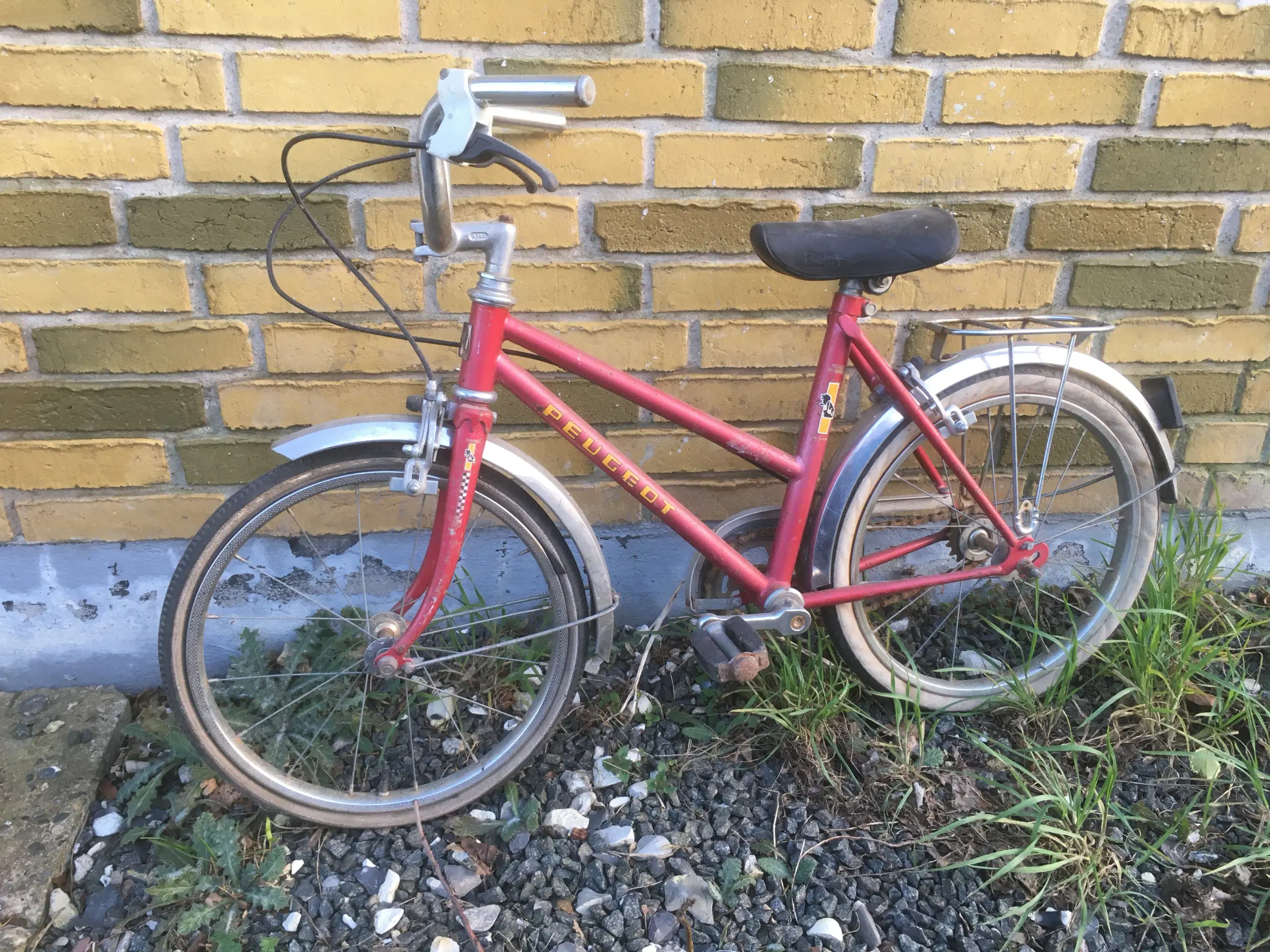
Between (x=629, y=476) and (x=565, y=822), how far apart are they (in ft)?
2.37

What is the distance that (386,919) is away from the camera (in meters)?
1.51

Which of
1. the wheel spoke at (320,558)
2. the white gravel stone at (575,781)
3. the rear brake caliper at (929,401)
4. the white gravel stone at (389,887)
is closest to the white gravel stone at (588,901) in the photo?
the white gravel stone at (575,781)

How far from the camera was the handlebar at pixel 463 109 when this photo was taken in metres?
1.20

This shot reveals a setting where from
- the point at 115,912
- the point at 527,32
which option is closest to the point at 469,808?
the point at 115,912

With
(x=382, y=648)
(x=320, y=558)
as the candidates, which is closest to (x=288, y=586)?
(x=320, y=558)

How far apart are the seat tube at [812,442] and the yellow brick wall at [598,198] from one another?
280mm

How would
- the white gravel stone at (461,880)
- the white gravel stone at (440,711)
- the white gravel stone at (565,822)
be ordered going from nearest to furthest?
the white gravel stone at (461,880)
the white gravel stone at (565,822)
the white gravel stone at (440,711)

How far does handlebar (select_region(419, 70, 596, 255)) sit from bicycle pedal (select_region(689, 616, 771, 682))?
0.94 meters

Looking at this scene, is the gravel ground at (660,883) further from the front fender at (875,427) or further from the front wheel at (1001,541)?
the front fender at (875,427)

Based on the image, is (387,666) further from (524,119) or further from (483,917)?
(524,119)

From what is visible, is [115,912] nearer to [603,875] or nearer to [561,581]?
[603,875]

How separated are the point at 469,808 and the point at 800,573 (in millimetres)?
871

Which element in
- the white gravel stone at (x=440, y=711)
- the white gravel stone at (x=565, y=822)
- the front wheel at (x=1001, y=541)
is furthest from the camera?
the white gravel stone at (x=440, y=711)

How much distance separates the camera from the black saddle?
153 centimetres
